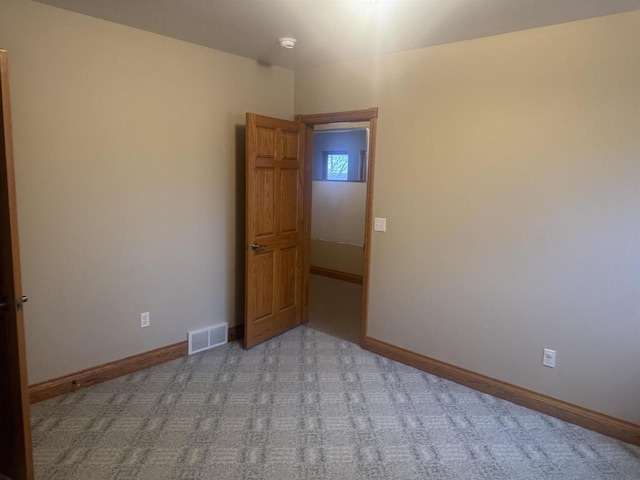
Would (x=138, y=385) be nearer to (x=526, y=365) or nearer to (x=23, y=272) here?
(x=23, y=272)

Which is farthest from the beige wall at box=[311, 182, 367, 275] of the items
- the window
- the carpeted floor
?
the carpeted floor

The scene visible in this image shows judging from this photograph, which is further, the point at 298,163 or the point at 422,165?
the point at 298,163

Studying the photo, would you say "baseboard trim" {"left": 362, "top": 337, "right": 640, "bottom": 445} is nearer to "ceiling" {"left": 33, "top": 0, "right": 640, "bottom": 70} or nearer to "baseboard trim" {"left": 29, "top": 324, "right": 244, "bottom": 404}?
"baseboard trim" {"left": 29, "top": 324, "right": 244, "bottom": 404}

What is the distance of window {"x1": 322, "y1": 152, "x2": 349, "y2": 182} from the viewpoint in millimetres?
6008

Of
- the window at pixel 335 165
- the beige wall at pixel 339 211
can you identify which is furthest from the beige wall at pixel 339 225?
the window at pixel 335 165

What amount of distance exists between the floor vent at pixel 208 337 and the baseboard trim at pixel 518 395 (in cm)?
130

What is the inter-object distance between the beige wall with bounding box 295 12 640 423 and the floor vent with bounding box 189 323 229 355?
54.7 inches

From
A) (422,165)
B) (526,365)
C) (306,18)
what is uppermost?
(306,18)

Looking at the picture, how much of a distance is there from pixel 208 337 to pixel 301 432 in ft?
4.69

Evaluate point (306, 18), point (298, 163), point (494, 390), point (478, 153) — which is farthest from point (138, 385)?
point (478, 153)

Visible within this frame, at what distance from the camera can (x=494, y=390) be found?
2943 millimetres

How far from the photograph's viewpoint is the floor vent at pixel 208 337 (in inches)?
137

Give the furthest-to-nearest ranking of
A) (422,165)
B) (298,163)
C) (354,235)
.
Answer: (354,235)
(298,163)
(422,165)

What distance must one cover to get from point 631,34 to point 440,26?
1.04 m
